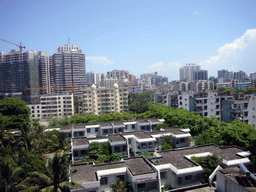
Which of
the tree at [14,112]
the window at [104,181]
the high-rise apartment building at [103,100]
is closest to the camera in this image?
the window at [104,181]

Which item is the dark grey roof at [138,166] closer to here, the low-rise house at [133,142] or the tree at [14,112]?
the low-rise house at [133,142]

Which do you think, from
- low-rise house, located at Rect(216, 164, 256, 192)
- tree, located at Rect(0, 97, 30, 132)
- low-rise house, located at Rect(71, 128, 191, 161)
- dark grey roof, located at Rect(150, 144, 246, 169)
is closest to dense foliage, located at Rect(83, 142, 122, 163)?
low-rise house, located at Rect(71, 128, 191, 161)

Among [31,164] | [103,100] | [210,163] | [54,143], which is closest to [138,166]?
[210,163]

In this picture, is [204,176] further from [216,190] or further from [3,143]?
[3,143]

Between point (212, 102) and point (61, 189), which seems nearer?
point (61, 189)

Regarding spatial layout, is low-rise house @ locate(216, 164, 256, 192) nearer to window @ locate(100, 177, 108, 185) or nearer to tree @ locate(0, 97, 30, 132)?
window @ locate(100, 177, 108, 185)

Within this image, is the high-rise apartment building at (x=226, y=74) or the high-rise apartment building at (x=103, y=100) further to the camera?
the high-rise apartment building at (x=226, y=74)

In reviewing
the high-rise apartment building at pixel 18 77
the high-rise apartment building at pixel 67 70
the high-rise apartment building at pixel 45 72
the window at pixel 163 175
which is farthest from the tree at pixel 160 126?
the high-rise apartment building at pixel 45 72

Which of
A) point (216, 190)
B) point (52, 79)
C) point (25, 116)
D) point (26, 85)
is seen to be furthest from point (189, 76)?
point (216, 190)

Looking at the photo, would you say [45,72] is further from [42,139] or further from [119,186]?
[119,186]
